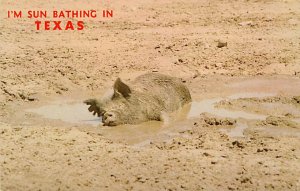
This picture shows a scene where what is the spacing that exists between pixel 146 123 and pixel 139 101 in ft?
0.95

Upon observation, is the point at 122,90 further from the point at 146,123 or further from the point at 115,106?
the point at 146,123

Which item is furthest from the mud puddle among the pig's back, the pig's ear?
the pig's ear

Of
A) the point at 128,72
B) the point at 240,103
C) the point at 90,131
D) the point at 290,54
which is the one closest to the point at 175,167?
the point at 90,131

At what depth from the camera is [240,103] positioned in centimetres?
674

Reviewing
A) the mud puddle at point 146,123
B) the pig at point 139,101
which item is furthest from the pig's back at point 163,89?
the mud puddle at point 146,123

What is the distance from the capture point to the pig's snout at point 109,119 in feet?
19.3

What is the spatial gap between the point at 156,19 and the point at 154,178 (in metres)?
6.83

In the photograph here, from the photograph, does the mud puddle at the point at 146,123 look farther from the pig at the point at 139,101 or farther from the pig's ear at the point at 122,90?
the pig's ear at the point at 122,90

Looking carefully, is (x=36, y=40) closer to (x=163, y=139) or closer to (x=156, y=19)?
(x=156, y=19)

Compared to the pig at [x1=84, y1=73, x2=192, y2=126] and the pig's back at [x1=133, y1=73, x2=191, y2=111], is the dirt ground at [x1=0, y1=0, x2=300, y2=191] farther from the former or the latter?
the pig's back at [x1=133, y1=73, x2=191, y2=111]

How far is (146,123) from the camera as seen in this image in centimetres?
602

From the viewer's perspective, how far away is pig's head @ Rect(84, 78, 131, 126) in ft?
19.5

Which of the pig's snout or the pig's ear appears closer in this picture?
the pig's snout

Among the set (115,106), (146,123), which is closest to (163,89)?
(146,123)
